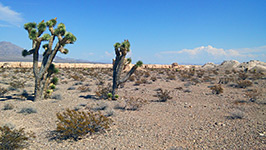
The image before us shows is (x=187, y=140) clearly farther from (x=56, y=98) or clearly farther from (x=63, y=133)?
(x=56, y=98)

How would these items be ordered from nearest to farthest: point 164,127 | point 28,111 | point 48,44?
point 164,127 < point 28,111 < point 48,44

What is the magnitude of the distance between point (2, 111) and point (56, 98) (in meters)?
3.20

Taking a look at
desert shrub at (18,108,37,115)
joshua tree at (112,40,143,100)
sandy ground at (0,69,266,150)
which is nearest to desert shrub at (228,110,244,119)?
sandy ground at (0,69,266,150)

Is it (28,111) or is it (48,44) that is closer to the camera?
(28,111)

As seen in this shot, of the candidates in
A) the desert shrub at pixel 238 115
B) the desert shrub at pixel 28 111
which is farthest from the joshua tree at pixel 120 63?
the desert shrub at pixel 238 115

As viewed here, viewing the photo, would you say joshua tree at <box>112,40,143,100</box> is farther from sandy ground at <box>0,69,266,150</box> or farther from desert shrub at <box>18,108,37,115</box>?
desert shrub at <box>18,108,37,115</box>

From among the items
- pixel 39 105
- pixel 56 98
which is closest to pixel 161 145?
pixel 39 105

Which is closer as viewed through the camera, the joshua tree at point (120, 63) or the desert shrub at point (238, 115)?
the desert shrub at point (238, 115)

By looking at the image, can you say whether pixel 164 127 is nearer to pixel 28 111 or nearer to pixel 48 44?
pixel 28 111

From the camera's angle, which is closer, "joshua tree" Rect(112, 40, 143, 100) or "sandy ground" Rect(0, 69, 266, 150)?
"sandy ground" Rect(0, 69, 266, 150)

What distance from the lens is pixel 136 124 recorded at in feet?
22.9

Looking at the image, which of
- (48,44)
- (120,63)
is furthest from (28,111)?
(120,63)

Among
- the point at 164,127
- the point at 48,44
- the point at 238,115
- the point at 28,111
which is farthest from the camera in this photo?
the point at 48,44

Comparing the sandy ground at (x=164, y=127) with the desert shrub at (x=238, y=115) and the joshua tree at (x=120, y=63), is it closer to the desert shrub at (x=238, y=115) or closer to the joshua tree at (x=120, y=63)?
the desert shrub at (x=238, y=115)
